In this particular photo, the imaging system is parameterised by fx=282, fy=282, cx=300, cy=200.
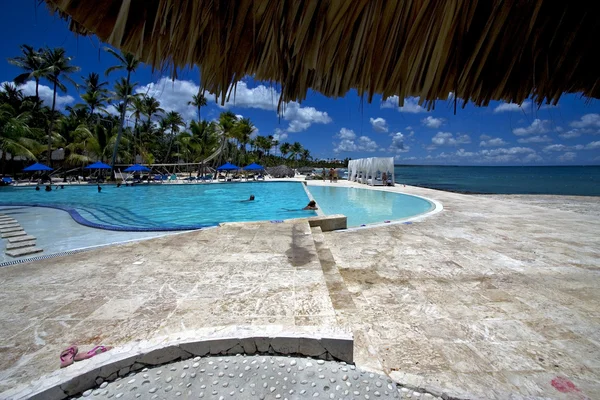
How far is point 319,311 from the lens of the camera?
2391 mm

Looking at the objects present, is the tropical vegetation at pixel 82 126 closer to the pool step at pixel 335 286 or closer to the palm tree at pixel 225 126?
the palm tree at pixel 225 126

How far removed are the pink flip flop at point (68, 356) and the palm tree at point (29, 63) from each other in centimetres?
3230

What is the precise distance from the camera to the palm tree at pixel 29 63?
24.0 metres

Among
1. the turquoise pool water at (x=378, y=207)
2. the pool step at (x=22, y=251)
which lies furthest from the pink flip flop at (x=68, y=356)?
the turquoise pool water at (x=378, y=207)

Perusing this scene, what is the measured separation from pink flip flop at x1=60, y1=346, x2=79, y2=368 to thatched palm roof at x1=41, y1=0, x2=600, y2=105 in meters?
1.94

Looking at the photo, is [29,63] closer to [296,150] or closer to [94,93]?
[94,93]

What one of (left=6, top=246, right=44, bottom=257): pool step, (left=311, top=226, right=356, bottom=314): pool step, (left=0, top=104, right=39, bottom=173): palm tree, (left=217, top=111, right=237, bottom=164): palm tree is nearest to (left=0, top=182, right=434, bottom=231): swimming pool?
(left=6, top=246, right=44, bottom=257): pool step

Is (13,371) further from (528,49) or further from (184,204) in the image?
(184,204)

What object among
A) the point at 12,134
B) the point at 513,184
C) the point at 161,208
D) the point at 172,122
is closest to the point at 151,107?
the point at 172,122

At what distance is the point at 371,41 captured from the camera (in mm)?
1442

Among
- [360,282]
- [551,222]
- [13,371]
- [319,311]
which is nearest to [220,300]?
[319,311]

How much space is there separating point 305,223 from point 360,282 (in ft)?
7.72

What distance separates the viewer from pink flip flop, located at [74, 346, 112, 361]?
6.06ft

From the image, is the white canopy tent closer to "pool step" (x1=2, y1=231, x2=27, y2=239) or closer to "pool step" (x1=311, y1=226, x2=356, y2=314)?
"pool step" (x1=311, y1=226, x2=356, y2=314)
